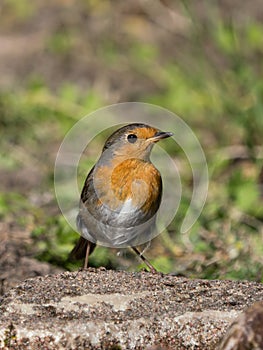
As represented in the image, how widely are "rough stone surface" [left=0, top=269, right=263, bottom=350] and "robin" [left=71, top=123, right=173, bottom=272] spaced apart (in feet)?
1.46

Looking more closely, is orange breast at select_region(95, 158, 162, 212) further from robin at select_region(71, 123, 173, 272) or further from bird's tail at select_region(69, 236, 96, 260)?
bird's tail at select_region(69, 236, 96, 260)

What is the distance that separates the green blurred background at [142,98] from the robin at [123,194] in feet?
1.53

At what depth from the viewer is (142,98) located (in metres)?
9.27

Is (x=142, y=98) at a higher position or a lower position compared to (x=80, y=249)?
higher

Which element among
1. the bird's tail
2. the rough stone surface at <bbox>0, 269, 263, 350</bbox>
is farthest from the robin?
the rough stone surface at <bbox>0, 269, 263, 350</bbox>

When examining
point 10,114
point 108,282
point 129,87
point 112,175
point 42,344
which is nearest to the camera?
point 42,344

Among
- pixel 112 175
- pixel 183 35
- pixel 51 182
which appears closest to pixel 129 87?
pixel 183 35

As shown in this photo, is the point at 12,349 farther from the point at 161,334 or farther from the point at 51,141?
the point at 51,141

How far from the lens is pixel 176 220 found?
6402mm

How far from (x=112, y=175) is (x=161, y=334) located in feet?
4.39

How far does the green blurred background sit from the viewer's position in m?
5.99

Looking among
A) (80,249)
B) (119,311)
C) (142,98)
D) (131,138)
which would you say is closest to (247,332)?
(119,311)

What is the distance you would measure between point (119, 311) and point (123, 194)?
1.04m

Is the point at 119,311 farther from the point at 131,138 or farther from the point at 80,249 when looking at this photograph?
the point at 80,249
